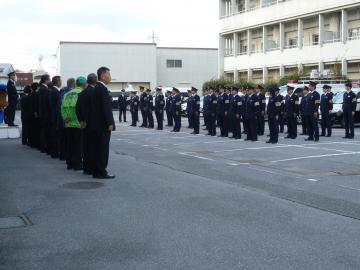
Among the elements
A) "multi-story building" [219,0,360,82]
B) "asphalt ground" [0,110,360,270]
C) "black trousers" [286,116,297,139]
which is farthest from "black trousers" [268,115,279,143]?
"multi-story building" [219,0,360,82]

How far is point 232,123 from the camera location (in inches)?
859

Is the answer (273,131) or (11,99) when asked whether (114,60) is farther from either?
(273,131)

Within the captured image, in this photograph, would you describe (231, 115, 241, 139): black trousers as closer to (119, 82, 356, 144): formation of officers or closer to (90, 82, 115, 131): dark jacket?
(119, 82, 356, 144): formation of officers

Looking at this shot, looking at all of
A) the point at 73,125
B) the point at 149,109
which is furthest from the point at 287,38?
the point at 73,125

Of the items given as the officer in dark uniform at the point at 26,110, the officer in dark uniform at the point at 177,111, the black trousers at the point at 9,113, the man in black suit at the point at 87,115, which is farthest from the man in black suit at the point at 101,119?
the officer in dark uniform at the point at 177,111

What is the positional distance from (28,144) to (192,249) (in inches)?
539

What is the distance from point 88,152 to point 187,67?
63440 millimetres

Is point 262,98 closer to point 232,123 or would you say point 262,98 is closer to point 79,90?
point 232,123

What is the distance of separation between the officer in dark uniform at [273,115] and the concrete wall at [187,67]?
5365cm

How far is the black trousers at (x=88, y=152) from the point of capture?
1158 centimetres

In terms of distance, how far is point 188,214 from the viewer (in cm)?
794

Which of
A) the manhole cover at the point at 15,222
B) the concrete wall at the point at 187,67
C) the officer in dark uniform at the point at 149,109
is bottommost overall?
the manhole cover at the point at 15,222

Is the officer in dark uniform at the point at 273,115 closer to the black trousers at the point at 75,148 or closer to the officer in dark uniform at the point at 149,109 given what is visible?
the black trousers at the point at 75,148

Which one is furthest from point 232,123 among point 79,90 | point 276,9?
point 276,9
